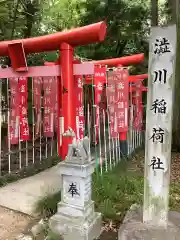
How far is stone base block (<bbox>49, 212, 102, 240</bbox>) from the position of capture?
3555 millimetres

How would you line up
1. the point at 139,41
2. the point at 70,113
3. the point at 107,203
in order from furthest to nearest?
the point at 139,41
the point at 70,113
the point at 107,203

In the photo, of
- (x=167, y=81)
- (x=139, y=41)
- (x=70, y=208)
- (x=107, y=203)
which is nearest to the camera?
(x=167, y=81)

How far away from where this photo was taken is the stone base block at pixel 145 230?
331 cm

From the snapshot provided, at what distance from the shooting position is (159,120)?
339cm

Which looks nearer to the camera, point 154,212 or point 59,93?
point 154,212

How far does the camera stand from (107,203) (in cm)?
441

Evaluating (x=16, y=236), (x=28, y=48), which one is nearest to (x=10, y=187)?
(x=16, y=236)

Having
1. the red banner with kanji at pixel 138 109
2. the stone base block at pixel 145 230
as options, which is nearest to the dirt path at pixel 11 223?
the stone base block at pixel 145 230

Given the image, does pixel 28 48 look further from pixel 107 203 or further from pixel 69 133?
pixel 107 203

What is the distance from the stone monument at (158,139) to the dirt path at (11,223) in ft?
5.01

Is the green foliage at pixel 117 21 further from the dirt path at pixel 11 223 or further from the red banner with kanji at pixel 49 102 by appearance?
the dirt path at pixel 11 223

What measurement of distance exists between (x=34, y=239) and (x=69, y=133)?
A: 1453mm

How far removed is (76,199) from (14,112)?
10.2 ft

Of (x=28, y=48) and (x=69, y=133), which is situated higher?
(x=28, y=48)
